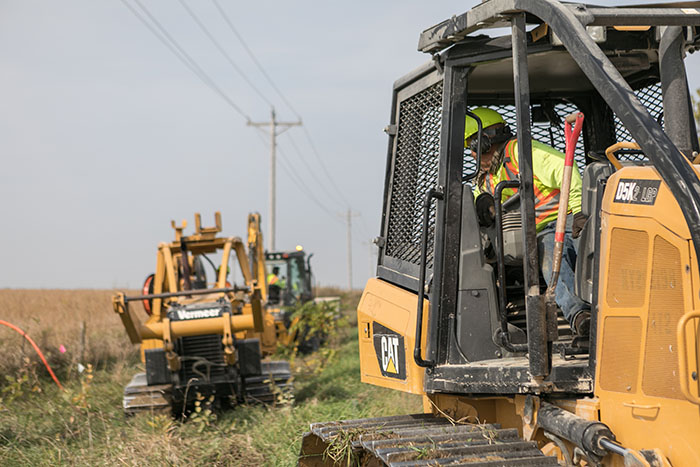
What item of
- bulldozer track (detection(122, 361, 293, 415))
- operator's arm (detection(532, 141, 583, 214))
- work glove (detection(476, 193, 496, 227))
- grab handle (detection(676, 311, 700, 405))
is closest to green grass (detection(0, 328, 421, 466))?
bulldozer track (detection(122, 361, 293, 415))

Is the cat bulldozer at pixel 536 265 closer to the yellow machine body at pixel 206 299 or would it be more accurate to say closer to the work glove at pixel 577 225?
the work glove at pixel 577 225

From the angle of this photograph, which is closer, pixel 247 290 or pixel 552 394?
pixel 552 394

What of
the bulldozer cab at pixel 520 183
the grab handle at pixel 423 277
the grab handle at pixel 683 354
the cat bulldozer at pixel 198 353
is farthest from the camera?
the cat bulldozer at pixel 198 353

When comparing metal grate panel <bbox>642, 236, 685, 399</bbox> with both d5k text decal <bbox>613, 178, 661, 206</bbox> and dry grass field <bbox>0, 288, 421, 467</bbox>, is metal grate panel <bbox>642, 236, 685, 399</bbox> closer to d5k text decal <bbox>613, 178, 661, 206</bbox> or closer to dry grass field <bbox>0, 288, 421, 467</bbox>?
d5k text decal <bbox>613, 178, 661, 206</bbox>

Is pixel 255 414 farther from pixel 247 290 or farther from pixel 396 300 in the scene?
pixel 396 300

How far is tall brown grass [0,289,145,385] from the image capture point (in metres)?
12.2

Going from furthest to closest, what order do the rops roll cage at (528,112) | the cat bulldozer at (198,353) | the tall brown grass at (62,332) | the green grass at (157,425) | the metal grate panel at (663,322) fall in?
the tall brown grass at (62,332) < the cat bulldozer at (198,353) < the green grass at (157,425) < the metal grate panel at (663,322) < the rops roll cage at (528,112)

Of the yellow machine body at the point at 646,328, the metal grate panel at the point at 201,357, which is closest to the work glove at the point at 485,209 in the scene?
the yellow machine body at the point at 646,328

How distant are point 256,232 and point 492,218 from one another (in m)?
9.47

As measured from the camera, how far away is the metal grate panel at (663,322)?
9.00 feet

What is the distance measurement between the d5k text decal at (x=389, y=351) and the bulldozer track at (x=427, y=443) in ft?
0.84

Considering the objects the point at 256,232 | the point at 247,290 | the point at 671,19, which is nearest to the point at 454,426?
the point at 671,19

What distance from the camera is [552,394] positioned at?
11.2 feet

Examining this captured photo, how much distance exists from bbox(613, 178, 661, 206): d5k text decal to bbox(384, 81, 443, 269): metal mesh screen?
114cm
